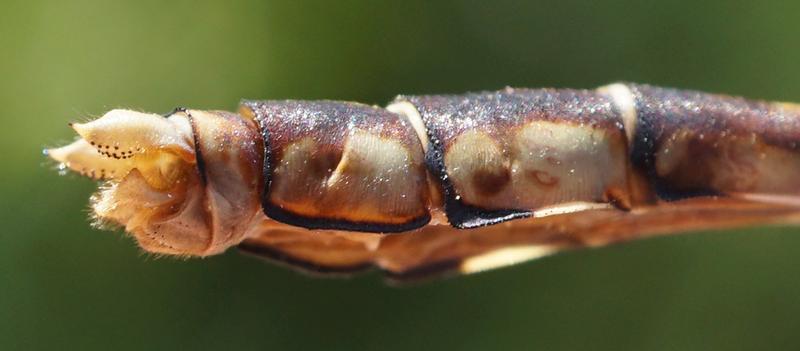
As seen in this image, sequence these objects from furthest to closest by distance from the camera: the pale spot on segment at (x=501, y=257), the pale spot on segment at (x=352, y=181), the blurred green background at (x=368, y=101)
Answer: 1. the blurred green background at (x=368, y=101)
2. the pale spot on segment at (x=501, y=257)
3. the pale spot on segment at (x=352, y=181)

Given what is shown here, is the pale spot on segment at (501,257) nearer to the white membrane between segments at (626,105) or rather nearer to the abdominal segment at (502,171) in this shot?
the abdominal segment at (502,171)

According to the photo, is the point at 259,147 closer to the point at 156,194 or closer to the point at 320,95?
the point at 156,194

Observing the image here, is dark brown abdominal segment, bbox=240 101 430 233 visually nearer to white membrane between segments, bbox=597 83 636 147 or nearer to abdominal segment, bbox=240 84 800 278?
abdominal segment, bbox=240 84 800 278

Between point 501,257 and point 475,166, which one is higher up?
point 475,166

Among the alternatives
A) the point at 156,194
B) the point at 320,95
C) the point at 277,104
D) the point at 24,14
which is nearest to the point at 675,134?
the point at 277,104

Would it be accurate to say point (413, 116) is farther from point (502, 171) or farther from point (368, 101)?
point (368, 101)

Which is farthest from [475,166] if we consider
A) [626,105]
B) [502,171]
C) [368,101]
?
[368,101]

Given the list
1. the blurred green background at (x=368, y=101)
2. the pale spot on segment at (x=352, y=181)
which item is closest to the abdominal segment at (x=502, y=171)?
the pale spot on segment at (x=352, y=181)
